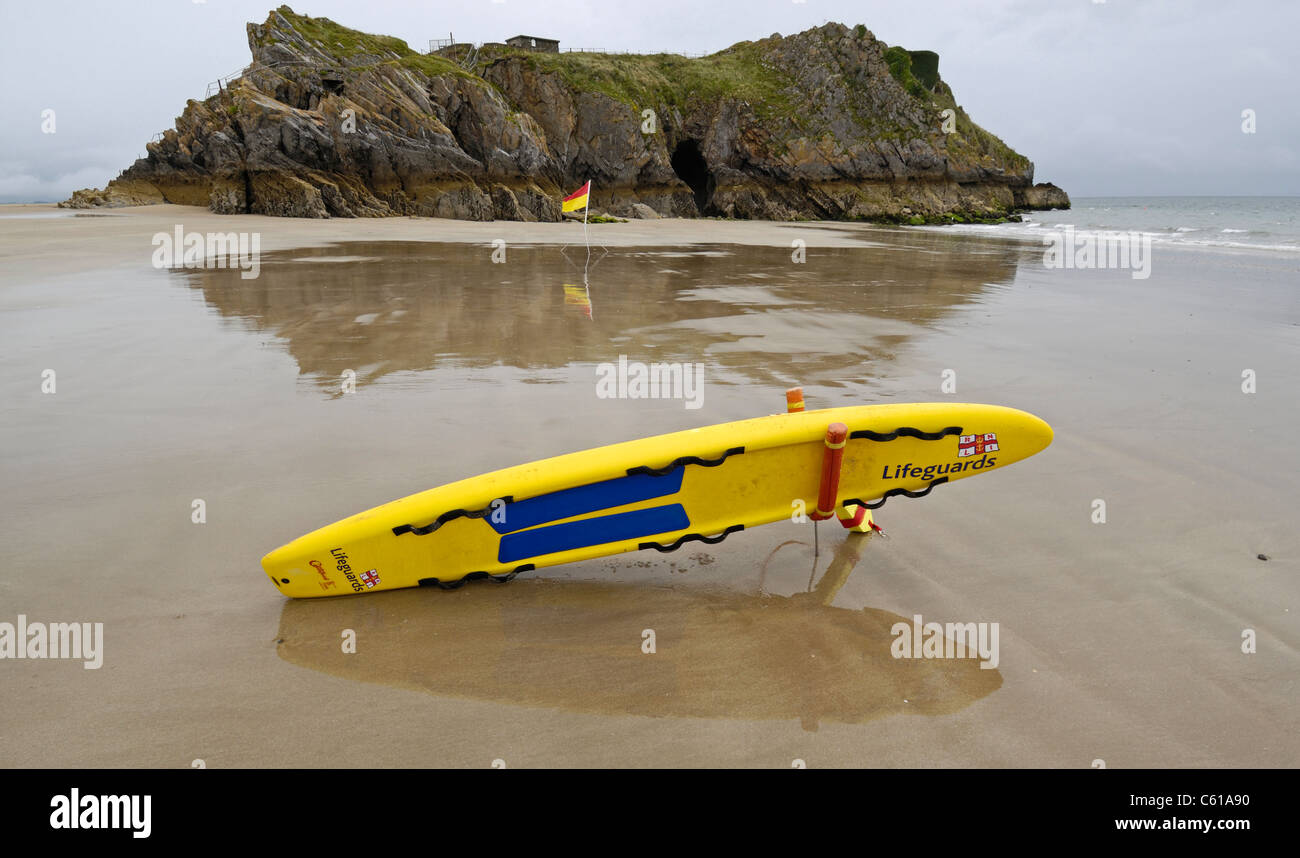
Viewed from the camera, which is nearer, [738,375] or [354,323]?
[738,375]

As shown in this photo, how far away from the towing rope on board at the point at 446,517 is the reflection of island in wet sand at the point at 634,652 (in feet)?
1.05

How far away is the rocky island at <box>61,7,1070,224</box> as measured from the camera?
3203 cm

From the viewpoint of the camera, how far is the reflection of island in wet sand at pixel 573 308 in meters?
6.96

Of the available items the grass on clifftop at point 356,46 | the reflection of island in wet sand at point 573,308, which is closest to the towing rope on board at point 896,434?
the reflection of island in wet sand at point 573,308

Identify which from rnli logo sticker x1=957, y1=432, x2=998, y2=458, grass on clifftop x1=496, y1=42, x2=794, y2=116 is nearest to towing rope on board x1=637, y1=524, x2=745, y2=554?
rnli logo sticker x1=957, y1=432, x2=998, y2=458

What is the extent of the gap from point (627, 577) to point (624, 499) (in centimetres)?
47

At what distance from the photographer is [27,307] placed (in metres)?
8.66

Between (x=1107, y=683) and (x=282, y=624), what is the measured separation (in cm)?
309

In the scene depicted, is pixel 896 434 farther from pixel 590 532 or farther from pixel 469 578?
pixel 469 578

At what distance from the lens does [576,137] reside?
4947 cm

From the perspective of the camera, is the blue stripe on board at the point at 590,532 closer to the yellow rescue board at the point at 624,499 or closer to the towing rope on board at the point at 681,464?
the yellow rescue board at the point at 624,499

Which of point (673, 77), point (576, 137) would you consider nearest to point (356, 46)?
point (576, 137)
